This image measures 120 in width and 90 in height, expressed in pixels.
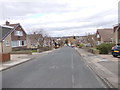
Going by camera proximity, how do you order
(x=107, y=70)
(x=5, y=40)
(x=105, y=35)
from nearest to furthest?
1. (x=107, y=70)
2. (x=5, y=40)
3. (x=105, y=35)

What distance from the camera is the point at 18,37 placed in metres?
50.5

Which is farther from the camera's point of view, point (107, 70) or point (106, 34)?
point (106, 34)

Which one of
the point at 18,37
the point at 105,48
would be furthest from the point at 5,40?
the point at 105,48

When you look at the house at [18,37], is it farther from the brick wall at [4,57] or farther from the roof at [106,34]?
the roof at [106,34]

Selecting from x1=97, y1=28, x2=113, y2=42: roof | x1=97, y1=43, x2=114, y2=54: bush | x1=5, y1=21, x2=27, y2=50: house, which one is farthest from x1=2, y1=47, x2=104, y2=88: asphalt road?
x1=97, y1=28, x2=113, y2=42: roof

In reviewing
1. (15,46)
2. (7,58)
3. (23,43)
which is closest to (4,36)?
(15,46)

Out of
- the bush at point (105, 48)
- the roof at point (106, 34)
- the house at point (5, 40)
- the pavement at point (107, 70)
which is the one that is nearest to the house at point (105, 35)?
the roof at point (106, 34)

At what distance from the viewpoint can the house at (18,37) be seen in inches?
1881

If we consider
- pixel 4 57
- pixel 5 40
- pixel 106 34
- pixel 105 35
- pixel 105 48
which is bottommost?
pixel 4 57

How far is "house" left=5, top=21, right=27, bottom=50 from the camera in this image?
47.8 m

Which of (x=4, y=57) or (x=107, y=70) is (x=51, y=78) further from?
(x=4, y=57)

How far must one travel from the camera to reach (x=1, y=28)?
42.5 meters

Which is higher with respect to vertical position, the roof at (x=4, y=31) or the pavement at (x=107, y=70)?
the roof at (x=4, y=31)

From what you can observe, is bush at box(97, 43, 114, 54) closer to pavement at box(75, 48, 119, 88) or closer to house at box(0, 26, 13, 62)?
pavement at box(75, 48, 119, 88)
